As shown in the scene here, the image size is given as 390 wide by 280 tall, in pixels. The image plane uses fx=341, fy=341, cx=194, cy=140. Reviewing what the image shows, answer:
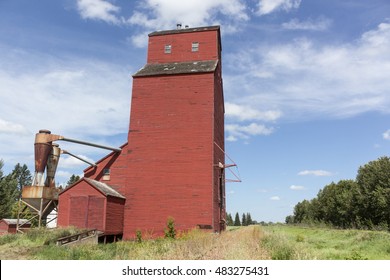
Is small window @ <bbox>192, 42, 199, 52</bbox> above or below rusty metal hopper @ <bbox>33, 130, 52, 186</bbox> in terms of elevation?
above

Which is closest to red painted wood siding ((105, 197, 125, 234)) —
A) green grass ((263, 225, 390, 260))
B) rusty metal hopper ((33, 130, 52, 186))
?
rusty metal hopper ((33, 130, 52, 186))

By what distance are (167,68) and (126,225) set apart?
40.5 ft

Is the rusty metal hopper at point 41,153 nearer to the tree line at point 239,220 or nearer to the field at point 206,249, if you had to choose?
the field at point 206,249

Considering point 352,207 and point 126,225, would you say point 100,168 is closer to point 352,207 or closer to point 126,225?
point 126,225

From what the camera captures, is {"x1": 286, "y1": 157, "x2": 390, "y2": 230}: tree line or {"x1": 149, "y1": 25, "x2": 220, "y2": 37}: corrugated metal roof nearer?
{"x1": 149, "y1": 25, "x2": 220, "y2": 37}: corrugated metal roof

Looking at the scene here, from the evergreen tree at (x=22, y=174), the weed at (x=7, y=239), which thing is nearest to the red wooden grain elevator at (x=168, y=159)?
the weed at (x=7, y=239)

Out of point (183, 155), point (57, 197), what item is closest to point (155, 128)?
point (183, 155)

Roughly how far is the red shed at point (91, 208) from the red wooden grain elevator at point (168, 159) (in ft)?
0.29

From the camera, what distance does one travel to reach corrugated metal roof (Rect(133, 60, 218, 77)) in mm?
25909

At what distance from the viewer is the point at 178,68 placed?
2669 cm

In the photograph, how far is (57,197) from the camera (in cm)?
2614

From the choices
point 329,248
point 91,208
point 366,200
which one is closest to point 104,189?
point 91,208

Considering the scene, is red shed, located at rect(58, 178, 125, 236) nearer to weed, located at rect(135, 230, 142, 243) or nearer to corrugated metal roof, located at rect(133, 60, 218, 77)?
weed, located at rect(135, 230, 142, 243)

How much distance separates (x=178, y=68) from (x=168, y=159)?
24.2 ft
